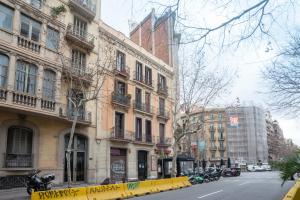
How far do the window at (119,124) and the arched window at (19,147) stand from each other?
31.9 ft

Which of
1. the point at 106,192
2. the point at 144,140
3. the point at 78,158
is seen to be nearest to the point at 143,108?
the point at 144,140

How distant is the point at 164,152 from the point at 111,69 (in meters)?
12.3

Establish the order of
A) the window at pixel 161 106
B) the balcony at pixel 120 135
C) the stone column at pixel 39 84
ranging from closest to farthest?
1. the stone column at pixel 39 84
2. the balcony at pixel 120 135
3. the window at pixel 161 106

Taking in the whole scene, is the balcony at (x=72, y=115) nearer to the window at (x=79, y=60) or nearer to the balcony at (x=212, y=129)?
the window at (x=79, y=60)

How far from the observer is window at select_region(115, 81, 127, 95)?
3220 cm

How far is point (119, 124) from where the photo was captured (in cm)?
3250

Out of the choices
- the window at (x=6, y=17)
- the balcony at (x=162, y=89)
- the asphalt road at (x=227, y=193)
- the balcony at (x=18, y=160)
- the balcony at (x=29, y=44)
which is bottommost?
the asphalt road at (x=227, y=193)

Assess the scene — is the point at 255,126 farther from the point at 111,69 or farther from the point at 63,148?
the point at 63,148

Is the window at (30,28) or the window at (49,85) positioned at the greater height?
the window at (30,28)

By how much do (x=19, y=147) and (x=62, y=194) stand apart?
908cm

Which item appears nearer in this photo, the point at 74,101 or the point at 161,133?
the point at 74,101

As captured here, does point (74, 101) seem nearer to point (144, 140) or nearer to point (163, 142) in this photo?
point (144, 140)

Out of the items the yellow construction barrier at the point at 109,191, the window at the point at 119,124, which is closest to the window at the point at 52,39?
the window at the point at 119,124

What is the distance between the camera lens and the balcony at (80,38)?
25.8 metres
